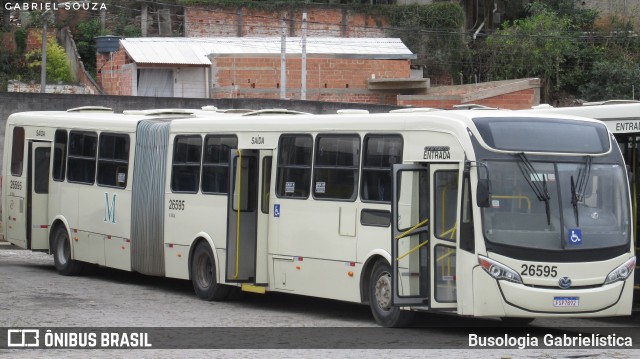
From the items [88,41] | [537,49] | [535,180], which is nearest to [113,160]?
[535,180]

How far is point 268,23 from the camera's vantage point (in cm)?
5450

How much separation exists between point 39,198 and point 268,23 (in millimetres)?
32289

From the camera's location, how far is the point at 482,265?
44.5 feet

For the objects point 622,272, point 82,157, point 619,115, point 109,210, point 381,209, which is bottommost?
point 622,272

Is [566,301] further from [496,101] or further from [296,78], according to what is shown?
[296,78]

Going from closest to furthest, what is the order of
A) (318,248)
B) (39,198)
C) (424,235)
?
(424,235) < (318,248) < (39,198)

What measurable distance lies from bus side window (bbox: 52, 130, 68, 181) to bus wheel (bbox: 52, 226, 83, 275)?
3.31 feet

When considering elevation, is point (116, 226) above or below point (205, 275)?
above

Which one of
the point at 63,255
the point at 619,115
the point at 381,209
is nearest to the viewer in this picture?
the point at 381,209

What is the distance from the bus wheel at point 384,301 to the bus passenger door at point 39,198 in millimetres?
9727

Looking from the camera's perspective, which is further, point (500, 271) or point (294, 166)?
point (294, 166)

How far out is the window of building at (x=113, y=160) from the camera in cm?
2097

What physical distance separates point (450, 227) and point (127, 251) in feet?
26.8

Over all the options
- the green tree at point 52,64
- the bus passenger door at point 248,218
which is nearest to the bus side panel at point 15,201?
the bus passenger door at point 248,218
